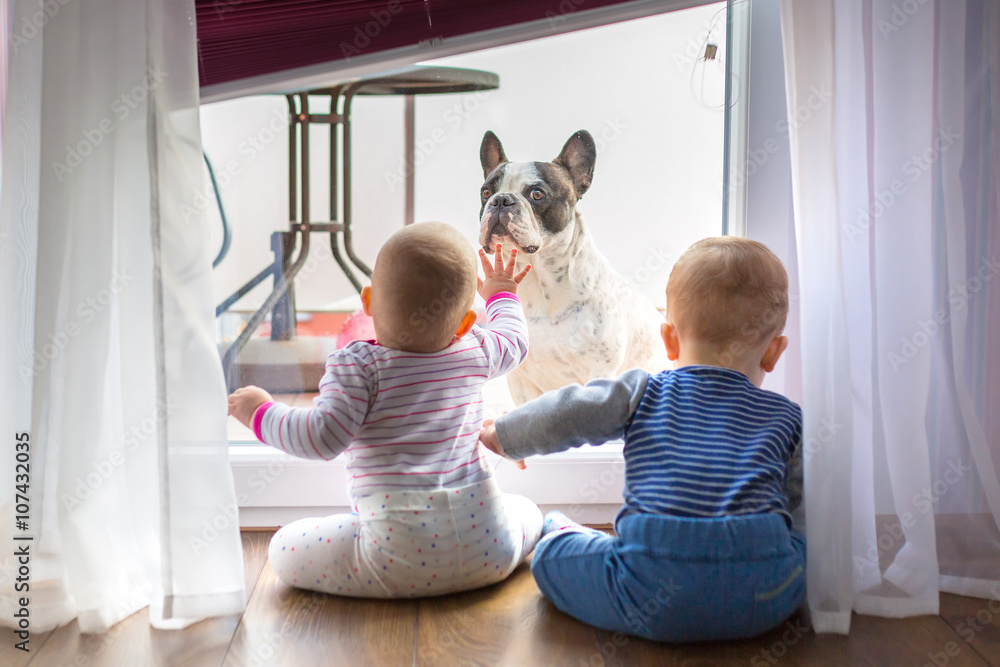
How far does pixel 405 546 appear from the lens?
3.80ft

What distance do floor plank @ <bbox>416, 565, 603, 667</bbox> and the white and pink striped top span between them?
185 millimetres

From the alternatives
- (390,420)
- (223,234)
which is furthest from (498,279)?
(223,234)

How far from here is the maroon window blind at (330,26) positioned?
1.24m

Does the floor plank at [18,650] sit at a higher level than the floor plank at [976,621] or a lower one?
higher

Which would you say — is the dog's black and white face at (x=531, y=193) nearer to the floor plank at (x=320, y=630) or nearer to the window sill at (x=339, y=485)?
the window sill at (x=339, y=485)

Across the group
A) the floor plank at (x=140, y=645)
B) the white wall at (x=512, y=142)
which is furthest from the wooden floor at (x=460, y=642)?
the white wall at (x=512, y=142)

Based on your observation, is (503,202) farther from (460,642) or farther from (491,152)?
(460,642)

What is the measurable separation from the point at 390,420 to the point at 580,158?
737 millimetres

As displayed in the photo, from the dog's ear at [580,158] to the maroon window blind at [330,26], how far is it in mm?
288

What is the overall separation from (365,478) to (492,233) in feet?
1.92

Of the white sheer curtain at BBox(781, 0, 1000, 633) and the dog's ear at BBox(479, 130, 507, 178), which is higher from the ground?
the dog's ear at BBox(479, 130, 507, 178)

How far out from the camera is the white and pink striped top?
3.77 feet

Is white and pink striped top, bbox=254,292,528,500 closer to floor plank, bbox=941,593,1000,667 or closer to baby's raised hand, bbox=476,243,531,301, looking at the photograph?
baby's raised hand, bbox=476,243,531,301

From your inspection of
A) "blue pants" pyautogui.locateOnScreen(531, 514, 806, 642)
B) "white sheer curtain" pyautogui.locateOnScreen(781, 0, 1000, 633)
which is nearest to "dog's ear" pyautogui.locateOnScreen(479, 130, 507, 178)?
"white sheer curtain" pyautogui.locateOnScreen(781, 0, 1000, 633)
